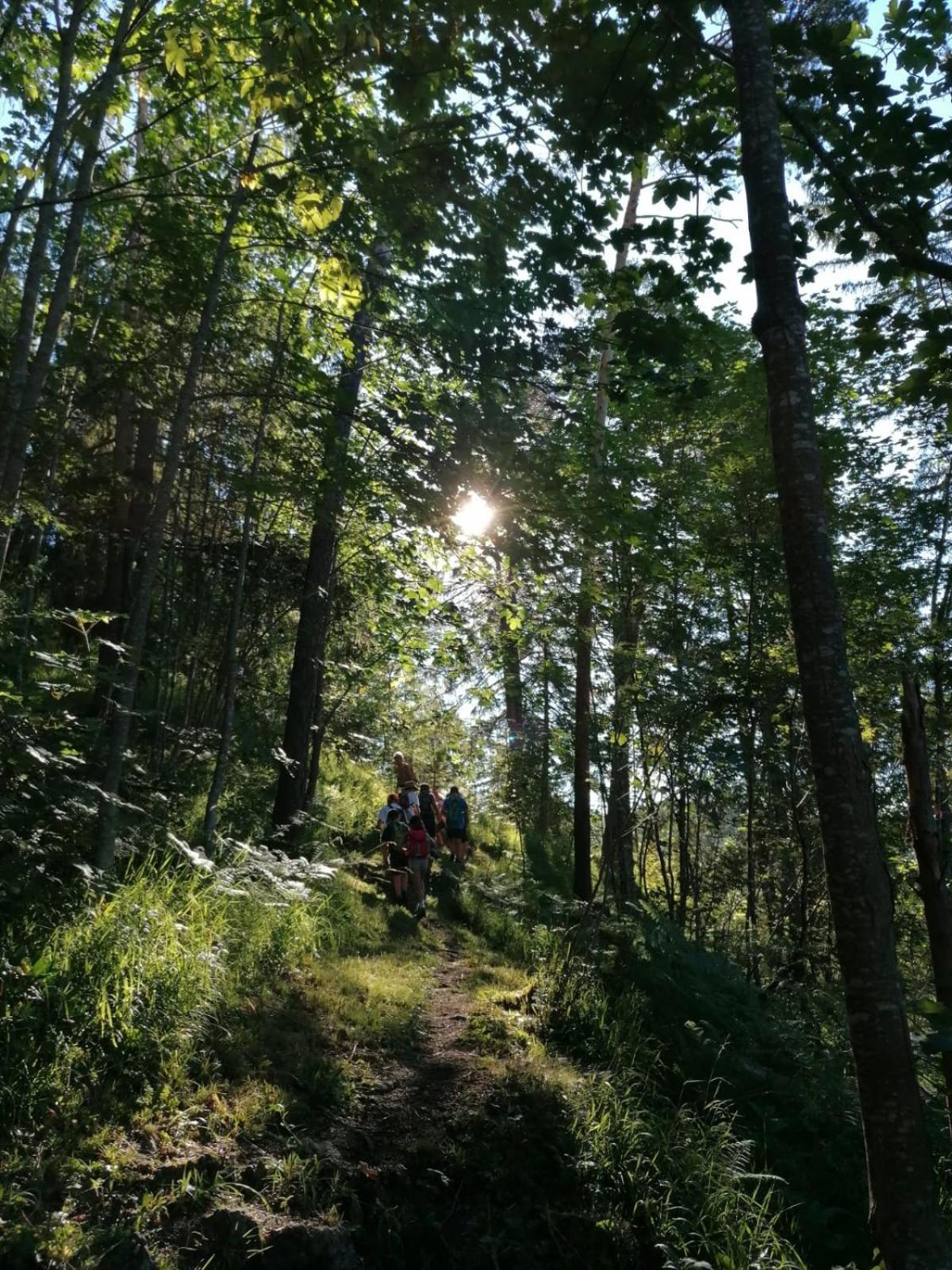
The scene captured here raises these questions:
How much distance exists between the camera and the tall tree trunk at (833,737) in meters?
2.98

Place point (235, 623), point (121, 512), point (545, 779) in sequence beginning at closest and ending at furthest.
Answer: point (235, 623)
point (121, 512)
point (545, 779)

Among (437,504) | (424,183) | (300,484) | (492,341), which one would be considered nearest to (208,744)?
(300,484)

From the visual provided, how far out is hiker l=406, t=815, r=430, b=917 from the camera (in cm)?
1065

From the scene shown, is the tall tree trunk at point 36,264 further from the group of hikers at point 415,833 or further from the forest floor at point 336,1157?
the group of hikers at point 415,833

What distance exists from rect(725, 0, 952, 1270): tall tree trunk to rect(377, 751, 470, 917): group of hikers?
26.3 ft

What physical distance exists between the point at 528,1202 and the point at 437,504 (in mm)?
5255

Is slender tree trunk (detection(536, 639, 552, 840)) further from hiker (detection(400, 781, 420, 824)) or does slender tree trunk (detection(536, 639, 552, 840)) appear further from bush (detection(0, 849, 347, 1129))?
bush (detection(0, 849, 347, 1129))

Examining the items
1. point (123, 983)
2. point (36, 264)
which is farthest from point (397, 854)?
point (36, 264)

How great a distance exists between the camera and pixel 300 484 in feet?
25.3

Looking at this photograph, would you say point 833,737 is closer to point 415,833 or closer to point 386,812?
point 415,833

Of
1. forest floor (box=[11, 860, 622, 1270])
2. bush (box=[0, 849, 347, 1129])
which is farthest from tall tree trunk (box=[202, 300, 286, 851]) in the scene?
forest floor (box=[11, 860, 622, 1270])

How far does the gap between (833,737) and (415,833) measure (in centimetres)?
816

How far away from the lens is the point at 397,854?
37.6ft

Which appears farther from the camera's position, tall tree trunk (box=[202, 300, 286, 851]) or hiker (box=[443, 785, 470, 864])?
hiker (box=[443, 785, 470, 864])
